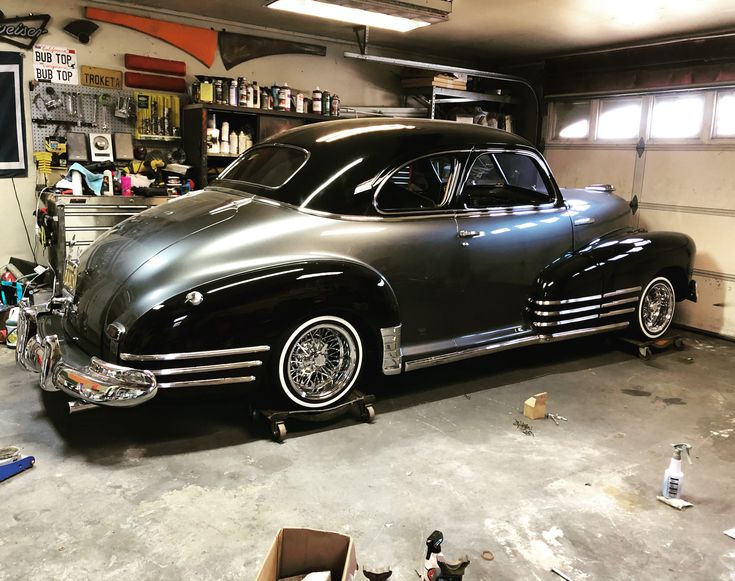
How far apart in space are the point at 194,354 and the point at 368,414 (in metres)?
1.12

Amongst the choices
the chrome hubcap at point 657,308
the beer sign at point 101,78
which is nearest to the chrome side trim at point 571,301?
the chrome hubcap at point 657,308

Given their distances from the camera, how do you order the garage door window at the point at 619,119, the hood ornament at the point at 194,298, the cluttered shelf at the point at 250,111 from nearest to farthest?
1. the hood ornament at the point at 194,298
2. the cluttered shelf at the point at 250,111
3. the garage door window at the point at 619,119

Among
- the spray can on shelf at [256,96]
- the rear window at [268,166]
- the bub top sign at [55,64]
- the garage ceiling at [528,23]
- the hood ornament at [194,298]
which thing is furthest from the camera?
the spray can on shelf at [256,96]

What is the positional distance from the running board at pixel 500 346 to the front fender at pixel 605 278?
0.04 meters

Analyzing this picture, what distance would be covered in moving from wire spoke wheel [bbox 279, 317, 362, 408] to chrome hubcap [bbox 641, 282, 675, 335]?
280cm

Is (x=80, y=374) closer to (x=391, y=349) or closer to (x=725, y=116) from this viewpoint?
(x=391, y=349)

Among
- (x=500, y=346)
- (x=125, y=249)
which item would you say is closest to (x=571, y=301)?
(x=500, y=346)

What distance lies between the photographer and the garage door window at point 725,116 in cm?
586

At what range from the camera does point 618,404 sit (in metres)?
4.03

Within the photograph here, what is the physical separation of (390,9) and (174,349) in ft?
10.4

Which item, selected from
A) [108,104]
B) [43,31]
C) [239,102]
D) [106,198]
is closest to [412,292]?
[106,198]

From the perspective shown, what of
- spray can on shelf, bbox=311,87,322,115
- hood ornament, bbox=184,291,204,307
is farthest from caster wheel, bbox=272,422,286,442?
spray can on shelf, bbox=311,87,322,115

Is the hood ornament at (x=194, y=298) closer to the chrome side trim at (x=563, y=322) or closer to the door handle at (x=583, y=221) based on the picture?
the chrome side trim at (x=563, y=322)

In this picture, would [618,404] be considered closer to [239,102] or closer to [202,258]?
[202,258]
